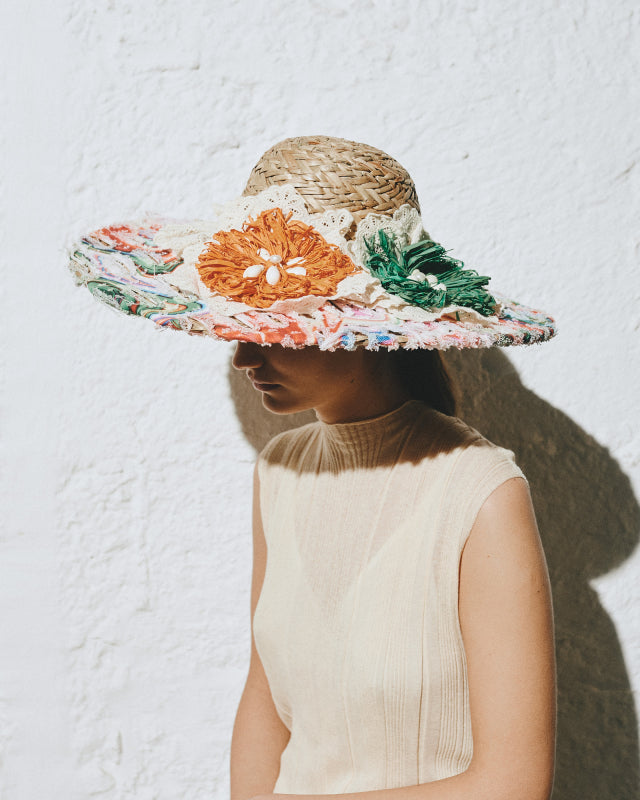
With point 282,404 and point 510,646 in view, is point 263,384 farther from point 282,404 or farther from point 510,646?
point 510,646

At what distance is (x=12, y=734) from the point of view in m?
1.41

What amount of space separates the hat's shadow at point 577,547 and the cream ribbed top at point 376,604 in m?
0.32

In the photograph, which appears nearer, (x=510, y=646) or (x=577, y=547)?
(x=510, y=646)

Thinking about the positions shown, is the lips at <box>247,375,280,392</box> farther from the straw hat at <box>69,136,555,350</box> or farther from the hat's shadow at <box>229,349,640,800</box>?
the hat's shadow at <box>229,349,640,800</box>

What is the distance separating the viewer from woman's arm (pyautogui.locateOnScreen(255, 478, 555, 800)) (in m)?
0.77

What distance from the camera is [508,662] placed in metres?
0.77

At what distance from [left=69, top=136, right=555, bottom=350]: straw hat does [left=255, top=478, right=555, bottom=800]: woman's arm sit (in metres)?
0.20

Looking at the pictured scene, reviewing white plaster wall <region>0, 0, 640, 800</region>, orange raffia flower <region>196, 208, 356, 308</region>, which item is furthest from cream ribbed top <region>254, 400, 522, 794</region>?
white plaster wall <region>0, 0, 640, 800</region>

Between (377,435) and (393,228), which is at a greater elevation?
(393,228)

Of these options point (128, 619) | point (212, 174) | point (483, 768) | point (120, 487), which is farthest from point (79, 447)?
point (483, 768)

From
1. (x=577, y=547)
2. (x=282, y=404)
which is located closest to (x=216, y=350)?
(x=282, y=404)

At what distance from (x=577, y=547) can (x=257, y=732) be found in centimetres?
57

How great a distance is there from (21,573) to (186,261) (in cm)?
82

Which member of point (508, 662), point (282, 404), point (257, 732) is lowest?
point (257, 732)
